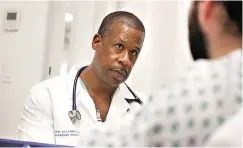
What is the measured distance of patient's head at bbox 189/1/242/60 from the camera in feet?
1.47

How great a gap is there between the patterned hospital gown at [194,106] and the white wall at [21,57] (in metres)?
0.98

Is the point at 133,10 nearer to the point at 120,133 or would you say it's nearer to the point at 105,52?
the point at 105,52

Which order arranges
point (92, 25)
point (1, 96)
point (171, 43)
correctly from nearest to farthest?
point (171, 43) < point (92, 25) < point (1, 96)

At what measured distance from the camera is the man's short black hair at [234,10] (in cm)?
45

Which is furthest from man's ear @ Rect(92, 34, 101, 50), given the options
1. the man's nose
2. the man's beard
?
the man's beard

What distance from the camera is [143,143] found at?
421 millimetres

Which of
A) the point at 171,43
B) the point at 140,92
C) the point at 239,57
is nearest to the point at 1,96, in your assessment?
the point at 140,92

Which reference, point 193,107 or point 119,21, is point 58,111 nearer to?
point 119,21

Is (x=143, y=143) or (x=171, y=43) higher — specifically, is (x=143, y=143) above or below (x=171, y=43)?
below

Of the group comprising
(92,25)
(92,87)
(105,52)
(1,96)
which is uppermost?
(92,25)

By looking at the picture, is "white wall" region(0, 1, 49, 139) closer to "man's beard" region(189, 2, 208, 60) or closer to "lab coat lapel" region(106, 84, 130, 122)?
"lab coat lapel" region(106, 84, 130, 122)

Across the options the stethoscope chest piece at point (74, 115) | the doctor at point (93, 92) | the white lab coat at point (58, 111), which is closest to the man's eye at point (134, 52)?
the doctor at point (93, 92)

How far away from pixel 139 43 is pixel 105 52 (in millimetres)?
142

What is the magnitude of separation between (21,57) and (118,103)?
58 centimetres
